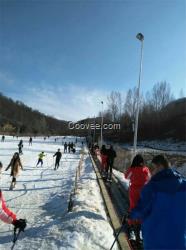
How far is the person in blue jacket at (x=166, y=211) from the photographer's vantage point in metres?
3.64

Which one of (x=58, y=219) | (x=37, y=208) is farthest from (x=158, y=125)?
(x=58, y=219)

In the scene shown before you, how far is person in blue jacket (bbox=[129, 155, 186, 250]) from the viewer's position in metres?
3.64

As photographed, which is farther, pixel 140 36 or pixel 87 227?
pixel 140 36

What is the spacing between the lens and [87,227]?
25.7 ft

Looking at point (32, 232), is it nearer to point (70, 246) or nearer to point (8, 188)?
point (70, 246)

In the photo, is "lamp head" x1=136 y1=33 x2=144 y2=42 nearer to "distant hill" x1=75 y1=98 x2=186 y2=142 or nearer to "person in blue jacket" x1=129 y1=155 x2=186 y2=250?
"person in blue jacket" x1=129 y1=155 x2=186 y2=250

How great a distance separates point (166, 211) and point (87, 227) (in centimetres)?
458

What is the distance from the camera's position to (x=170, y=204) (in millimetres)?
3637

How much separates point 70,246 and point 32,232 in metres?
2.02

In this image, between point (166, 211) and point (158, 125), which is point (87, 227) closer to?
point (166, 211)

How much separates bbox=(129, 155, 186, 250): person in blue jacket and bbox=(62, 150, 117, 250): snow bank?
3.32 m

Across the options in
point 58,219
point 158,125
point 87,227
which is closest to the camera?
point 87,227

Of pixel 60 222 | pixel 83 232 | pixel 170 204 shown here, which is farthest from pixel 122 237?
pixel 170 204

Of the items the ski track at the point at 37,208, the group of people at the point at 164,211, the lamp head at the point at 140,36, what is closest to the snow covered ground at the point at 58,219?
the ski track at the point at 37,208
